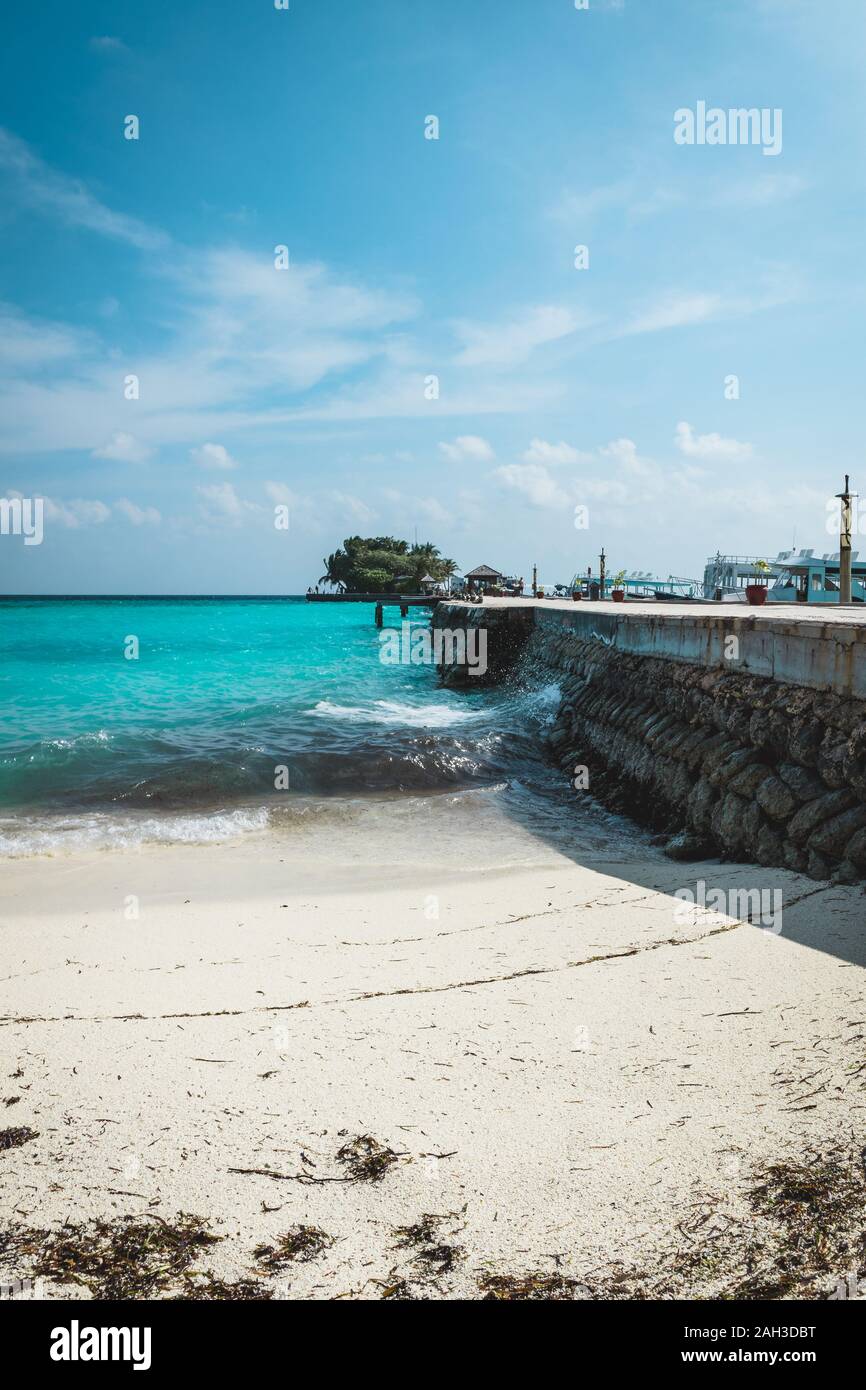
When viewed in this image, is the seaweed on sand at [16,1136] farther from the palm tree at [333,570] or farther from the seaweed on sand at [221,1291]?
the palm tree at [333,570]

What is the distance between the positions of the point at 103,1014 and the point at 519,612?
2631 cm

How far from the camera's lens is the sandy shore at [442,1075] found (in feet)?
8.09

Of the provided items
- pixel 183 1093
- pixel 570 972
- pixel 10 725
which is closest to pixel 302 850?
pixel 570 972

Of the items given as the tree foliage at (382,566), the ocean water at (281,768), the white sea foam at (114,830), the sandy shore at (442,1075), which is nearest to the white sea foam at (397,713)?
the ocean water at (281,768)

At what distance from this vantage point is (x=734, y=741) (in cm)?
854

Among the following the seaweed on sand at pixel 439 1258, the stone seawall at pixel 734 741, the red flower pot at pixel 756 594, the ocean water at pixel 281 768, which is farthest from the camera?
the red flower pot at pixel 756 594

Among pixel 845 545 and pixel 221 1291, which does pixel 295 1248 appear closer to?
pixel 221 1291

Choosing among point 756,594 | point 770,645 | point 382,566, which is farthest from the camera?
point 382,566

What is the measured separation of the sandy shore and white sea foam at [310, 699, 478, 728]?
12417 millimetres

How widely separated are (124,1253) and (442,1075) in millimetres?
1412

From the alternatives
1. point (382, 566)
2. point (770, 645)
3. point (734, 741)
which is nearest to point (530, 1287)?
point (734, 741)

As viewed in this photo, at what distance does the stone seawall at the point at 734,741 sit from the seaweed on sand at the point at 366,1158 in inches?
167

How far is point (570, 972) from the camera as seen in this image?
4.42 m
